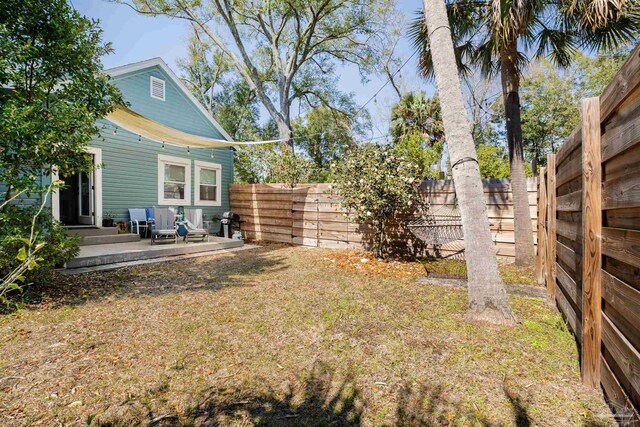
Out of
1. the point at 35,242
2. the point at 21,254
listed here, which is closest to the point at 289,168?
the point at 35,242

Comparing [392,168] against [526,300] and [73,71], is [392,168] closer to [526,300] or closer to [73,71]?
[526,300]

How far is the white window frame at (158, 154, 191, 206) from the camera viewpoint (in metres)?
9.46

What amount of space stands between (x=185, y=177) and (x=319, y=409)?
374 inches

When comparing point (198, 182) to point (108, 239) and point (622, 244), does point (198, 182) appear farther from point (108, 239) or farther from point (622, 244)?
point (622, 244)

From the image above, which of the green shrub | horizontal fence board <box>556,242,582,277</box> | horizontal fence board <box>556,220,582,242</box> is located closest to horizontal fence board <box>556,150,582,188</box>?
horizontal fence board <box>556,220,582,242</box>

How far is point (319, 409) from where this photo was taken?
199cm

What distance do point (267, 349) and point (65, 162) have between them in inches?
143

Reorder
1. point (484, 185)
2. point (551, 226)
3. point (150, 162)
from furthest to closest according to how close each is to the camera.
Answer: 1. point (150, 162)
2. point (484, 185)
3. point (551, 226)

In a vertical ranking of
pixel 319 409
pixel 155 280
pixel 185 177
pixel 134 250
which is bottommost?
pixel 319 409

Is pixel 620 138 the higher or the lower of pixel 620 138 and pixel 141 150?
the lower

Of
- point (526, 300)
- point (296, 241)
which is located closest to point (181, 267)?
point (296, 241)

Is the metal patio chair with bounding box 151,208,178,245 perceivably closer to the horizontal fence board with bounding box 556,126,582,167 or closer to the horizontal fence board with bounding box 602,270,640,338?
the horizontal fence board with bounding box 556,126,582,167

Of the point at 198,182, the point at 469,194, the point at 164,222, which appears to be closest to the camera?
the point at 469,194

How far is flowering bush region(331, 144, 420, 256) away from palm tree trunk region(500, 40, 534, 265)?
1.65m
